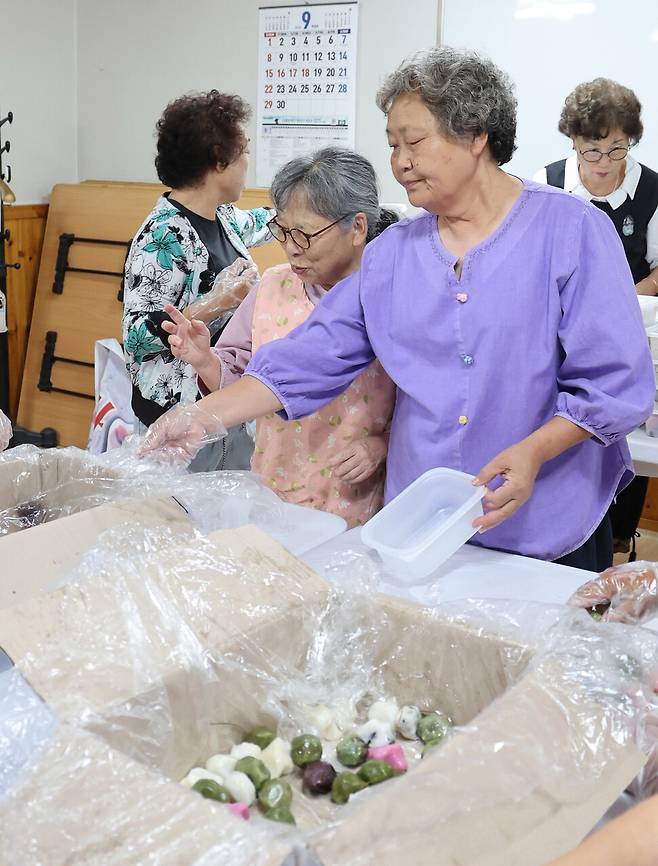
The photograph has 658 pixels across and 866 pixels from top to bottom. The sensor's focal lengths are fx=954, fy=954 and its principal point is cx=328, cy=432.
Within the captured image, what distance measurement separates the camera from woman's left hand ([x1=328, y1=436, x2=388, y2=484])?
195 centimetres

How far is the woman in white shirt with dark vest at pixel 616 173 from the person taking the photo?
281 cm

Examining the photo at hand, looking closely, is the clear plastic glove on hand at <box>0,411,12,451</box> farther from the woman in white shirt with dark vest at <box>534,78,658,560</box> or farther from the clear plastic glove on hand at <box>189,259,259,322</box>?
the woman in white shirt with dark vest at <box>534,78,658,560</box>

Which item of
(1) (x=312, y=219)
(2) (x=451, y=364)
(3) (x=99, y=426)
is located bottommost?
(3) (x=99, y=426)

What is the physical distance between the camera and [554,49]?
3.51 m

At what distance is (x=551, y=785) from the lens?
0.91 m

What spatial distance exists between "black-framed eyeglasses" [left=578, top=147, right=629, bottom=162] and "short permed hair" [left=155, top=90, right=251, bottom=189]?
1.03 m

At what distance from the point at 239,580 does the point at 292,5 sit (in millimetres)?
3570

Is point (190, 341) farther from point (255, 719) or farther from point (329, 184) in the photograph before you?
point (255, 719)

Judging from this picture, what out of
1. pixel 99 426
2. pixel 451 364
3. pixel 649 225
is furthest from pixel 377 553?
pixel 99 426

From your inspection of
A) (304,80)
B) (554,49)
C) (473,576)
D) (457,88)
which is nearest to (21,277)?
(304,80)

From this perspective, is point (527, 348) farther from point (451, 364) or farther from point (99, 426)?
point (99, 426)

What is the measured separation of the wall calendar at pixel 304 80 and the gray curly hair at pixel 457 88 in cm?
Answer: 249

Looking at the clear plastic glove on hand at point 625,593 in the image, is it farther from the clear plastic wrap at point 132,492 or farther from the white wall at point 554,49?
the white wall at point 554,49

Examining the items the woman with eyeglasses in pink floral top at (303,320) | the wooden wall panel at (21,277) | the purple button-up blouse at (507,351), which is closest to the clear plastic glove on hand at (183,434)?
the purple button-up blouse at (507,351)
